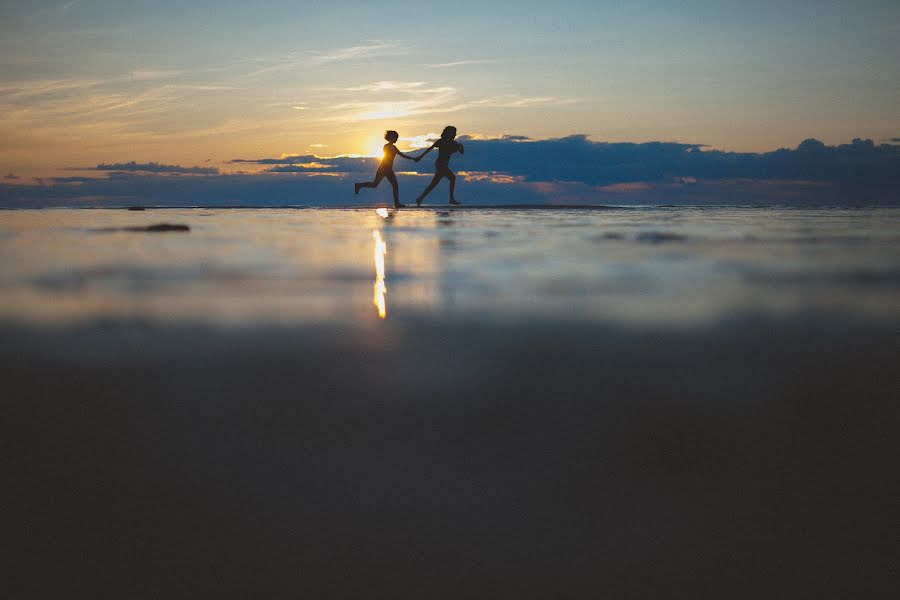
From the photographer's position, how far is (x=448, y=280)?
6848mm

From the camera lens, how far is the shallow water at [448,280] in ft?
16.7

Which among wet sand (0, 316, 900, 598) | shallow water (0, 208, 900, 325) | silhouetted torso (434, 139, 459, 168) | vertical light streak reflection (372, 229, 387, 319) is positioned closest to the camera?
wet sand (0, 316, 900, 598)

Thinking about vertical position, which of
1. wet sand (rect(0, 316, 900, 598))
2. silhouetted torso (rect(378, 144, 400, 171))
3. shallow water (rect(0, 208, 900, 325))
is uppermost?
silhouetted torso (rect(378, 144, 400, 171))

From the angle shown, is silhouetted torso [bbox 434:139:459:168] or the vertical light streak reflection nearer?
the vertical light streak reflection

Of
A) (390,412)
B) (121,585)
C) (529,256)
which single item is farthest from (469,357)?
(529,256)

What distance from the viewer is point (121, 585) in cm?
160

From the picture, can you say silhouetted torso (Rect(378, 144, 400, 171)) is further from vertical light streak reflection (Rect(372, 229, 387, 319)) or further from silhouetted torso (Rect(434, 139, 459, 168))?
vertical light streak reflection (Rect(372, 229, 387, 319))

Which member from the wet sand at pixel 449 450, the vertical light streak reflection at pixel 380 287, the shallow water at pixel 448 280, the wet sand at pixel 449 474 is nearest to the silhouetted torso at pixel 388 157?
the shallow water at pixel 448 280

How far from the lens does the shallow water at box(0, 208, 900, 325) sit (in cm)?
508

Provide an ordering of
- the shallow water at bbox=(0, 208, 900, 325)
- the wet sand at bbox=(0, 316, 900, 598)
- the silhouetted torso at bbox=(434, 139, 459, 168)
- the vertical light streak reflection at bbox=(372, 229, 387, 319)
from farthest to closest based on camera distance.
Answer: the silhouetted torso at bbox=(434, 139, 459, 168)
the vertical light streak reflection at bbox=(372, 229, 387, 319)
the shallow water at bbox=(0, 208, 900, 325)
the wet sand at bbox=(0, 316, 900, 598)

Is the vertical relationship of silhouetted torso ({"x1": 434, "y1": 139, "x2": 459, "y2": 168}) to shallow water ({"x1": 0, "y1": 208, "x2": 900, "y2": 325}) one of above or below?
above

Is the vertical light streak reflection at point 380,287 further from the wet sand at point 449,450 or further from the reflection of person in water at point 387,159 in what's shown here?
the reflection of person in water at point 387,159

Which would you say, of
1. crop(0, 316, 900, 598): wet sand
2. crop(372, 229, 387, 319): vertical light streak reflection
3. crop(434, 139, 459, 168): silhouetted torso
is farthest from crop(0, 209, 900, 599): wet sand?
crop(434, 139, 459, 168): silhouetted torso

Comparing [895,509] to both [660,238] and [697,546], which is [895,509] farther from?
[660,238]
